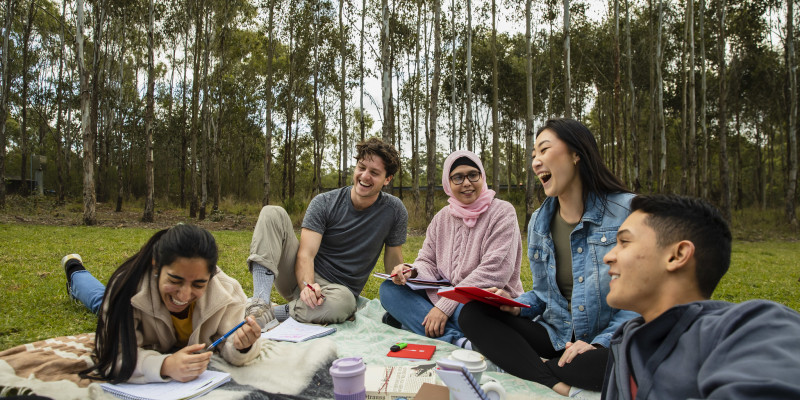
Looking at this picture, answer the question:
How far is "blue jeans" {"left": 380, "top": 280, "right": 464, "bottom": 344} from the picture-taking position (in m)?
3.37

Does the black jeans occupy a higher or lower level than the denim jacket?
lower

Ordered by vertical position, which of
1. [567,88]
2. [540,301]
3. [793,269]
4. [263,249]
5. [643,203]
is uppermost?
[567,88]

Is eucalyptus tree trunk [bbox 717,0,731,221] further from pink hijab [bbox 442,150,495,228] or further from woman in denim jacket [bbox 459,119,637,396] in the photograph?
woman in denim jacket [bbox 459,119,637,396]

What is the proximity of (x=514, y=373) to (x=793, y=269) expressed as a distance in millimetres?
7616

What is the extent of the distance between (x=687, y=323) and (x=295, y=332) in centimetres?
254

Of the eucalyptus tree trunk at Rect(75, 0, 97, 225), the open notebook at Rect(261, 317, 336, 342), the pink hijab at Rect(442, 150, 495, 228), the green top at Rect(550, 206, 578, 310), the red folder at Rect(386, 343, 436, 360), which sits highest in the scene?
the eucalyptus tree trunk at Rect(75, 0, 97, 225)

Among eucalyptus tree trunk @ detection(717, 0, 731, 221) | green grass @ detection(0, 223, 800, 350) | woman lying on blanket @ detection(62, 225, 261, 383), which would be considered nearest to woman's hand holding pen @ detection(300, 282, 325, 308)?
woman lying on blanket @ detection(62, 225, 261, 383)

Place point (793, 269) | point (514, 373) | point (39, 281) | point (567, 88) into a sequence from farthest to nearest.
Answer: point (567, 88) → point (793, 269) → point (39, 281) → point (514, 373)

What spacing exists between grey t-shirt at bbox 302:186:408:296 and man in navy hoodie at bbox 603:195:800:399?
252 centimetres

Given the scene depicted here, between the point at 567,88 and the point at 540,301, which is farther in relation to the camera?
the point at 567,88

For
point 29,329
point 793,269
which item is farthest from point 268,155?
point 793,269

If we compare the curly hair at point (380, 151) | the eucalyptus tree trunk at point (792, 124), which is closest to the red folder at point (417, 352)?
the curly hair at point (380, 151)

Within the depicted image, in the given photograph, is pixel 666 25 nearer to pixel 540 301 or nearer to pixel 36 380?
pixel 540 301

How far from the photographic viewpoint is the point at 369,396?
78.7 inches
